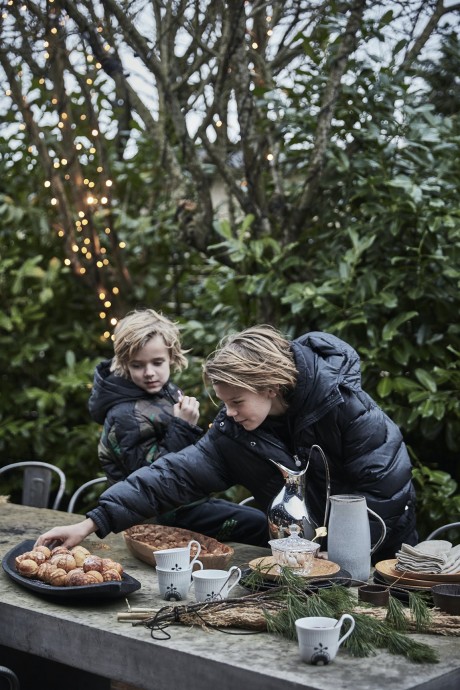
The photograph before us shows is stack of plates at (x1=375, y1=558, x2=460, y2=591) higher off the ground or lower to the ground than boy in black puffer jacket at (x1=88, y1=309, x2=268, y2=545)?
lower

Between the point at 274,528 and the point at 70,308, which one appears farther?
the point at 70,308

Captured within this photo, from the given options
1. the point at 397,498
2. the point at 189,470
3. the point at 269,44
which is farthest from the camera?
the point at 269,44

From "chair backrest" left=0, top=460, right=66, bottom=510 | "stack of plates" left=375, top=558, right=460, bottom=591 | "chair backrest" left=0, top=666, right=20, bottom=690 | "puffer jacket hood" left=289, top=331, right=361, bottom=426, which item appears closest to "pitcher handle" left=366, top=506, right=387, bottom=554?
"stack of plates" left=375, top=558, right=460, bottom=591

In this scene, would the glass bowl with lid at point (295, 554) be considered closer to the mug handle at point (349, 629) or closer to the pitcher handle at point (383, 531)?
the pitcher handle at point (383, 531)

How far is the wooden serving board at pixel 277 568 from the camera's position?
A: 7.36 feet

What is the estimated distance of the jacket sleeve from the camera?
8.65ft

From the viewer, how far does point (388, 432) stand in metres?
2.67

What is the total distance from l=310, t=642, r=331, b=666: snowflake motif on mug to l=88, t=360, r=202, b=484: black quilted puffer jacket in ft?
4.34

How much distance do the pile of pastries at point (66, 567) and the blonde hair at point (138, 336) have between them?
0.86 meters

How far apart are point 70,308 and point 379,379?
2.25m

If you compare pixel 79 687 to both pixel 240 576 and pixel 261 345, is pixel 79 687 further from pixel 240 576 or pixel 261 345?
pixel 261 345

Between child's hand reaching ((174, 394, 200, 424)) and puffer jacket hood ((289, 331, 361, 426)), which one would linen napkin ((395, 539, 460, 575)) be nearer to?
puffer jacket hood ((289, 331, 361, 426))

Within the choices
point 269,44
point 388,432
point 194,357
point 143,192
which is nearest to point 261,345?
point 388,432

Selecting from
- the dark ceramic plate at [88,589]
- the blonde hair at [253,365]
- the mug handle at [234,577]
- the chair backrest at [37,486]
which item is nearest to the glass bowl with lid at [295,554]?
the mug handle at [234,577]
